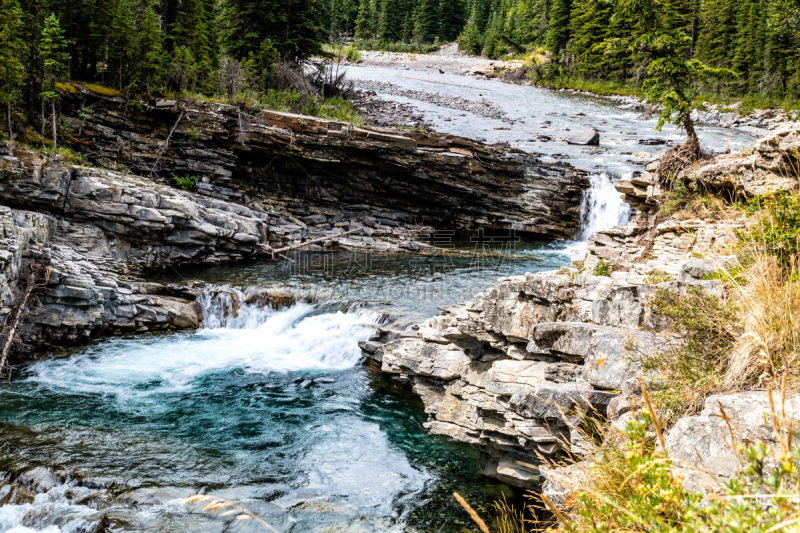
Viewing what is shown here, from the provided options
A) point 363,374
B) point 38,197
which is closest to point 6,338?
point 38,197

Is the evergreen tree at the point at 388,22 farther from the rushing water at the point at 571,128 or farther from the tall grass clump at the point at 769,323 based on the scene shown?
the tall grass clump at the point at 769,323

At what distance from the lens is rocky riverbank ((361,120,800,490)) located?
4.40 meters

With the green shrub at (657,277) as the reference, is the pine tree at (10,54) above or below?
above

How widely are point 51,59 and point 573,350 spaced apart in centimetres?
1956

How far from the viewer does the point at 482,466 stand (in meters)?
7.34

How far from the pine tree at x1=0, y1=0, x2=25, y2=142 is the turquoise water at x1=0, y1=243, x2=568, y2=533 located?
333 inches

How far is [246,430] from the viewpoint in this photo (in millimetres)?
8555

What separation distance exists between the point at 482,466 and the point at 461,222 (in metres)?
16.0

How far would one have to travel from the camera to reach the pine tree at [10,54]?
46.2 ft

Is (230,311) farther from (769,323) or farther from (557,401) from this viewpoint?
(769,323)

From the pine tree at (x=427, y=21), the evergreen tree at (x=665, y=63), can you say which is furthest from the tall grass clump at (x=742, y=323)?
the pine tree at (x=427, y=21)

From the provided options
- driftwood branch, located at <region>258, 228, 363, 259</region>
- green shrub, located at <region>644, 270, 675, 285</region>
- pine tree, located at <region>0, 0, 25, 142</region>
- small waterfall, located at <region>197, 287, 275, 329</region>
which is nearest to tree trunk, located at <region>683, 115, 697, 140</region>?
green shrub, located at <region>644, 270, 675, 285</region>

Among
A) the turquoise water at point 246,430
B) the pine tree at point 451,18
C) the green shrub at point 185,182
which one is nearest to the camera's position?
the turquoise water at point 246,430

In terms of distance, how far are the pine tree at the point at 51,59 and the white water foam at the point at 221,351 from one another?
832 cm
